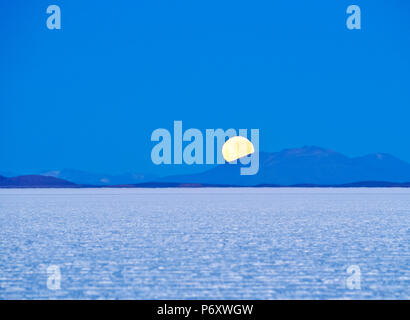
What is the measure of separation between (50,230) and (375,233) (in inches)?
879

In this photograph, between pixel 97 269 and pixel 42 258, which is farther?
pixel 42 258

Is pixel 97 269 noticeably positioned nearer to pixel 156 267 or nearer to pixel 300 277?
pixel 156 267

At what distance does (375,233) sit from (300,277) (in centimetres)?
1736

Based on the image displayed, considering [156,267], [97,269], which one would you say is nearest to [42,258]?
[97,269]
